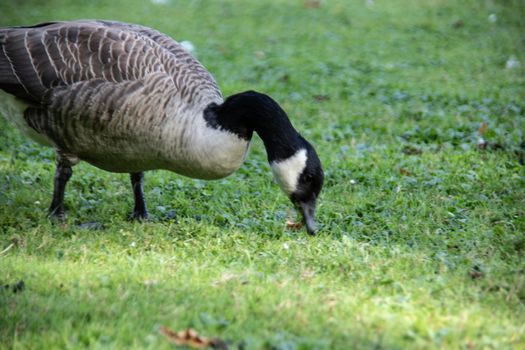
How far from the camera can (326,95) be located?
10.5 metres

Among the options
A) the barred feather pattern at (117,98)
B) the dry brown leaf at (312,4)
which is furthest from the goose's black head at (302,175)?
the dry brown leaf at (312,4)

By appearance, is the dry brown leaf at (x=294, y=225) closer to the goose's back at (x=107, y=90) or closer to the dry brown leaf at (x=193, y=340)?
the goose's back at (x=107, y=90)

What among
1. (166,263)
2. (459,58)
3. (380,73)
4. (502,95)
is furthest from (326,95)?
(166,263)

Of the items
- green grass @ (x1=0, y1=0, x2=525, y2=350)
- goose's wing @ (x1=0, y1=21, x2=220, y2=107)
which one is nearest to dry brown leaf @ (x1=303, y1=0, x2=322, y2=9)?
green grass @ (x1=0, y1=0, x2=525, y2=350)

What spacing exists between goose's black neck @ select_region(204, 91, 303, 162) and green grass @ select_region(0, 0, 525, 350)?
2.50ft

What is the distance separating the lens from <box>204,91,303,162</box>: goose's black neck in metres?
5.06

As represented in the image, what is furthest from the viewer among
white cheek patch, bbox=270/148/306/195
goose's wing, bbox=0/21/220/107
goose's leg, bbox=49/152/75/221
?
goose's leg, bbox=49/152/75/221

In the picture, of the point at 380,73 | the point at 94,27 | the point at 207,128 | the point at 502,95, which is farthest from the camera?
the point at 380,73

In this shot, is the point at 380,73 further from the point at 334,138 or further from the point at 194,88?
the point at 194,88

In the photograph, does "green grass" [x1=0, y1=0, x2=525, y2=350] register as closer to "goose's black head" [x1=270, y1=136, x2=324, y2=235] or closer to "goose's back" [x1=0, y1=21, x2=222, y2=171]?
"goose's black head" [x1=270, y1=136, x2=324, y2=235]

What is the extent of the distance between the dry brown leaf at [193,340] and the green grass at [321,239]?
74mm

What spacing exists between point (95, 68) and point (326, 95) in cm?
561

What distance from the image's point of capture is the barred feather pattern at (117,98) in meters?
5.25

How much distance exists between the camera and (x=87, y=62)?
543cm
